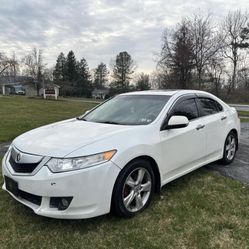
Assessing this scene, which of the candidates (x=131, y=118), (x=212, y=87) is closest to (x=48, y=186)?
(x=131, y=118)

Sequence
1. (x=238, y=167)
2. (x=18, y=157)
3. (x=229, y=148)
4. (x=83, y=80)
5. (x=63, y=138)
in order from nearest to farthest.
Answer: (x=18, y=157), (x=63, y=138), (x=238, y=167), (x=229, y=148), (x=83, y=80)

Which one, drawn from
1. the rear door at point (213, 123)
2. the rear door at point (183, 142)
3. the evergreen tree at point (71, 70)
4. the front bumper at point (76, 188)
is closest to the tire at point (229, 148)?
the rear door at point (213, 123)

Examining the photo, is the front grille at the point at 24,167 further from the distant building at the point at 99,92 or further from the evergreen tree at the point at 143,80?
the distant building at the point at 99,92

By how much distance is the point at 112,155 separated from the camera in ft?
11.1

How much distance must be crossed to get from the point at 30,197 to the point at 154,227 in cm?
140

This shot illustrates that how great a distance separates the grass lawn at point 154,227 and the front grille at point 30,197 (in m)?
0.32

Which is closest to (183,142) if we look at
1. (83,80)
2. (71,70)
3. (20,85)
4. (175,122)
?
(175,122)

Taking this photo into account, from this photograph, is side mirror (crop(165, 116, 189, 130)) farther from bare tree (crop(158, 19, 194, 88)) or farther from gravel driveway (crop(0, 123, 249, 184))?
bare tree (crop(158, 19, 194, 88))

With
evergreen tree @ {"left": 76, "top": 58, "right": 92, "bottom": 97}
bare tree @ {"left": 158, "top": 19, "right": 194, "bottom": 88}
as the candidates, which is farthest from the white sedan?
evergreen tree @ {"left": 76, "top": 58, "right": 92, "bottom": 97}

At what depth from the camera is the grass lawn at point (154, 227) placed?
3.13 m

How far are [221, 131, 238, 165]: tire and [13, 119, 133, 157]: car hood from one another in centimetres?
255

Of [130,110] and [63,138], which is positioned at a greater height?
[130,110]

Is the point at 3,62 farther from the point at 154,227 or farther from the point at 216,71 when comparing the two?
the point at 154,227

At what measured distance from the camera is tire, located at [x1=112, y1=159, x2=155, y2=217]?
346cm
